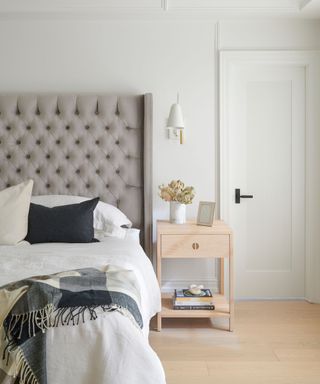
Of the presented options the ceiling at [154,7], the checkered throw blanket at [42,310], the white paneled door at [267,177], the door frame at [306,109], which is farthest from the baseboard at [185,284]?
the ceiling at [154,7]

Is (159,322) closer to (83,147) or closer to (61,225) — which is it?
(61,225)

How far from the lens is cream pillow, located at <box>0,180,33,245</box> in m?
2.60

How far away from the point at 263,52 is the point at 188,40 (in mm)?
596

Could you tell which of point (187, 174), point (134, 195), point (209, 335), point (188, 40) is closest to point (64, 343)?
point (209, 335)

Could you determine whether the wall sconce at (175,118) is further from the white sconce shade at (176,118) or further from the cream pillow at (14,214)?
the cream pillow at (14,214)

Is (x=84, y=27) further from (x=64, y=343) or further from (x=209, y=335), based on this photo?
(x=64, y=343)

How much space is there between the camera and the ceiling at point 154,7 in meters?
3.20

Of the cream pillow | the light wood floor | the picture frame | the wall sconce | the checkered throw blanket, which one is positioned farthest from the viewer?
the wall sconce

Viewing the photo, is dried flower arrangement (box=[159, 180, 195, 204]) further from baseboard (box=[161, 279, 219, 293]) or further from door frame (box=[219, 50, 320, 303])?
baseboard (box=[161, 279, 219, 293])

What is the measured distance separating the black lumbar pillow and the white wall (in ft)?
2.70

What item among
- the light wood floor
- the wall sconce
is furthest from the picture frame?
the light wood floor

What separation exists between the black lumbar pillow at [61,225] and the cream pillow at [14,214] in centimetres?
5

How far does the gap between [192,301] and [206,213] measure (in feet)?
2.03

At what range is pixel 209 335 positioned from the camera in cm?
279
